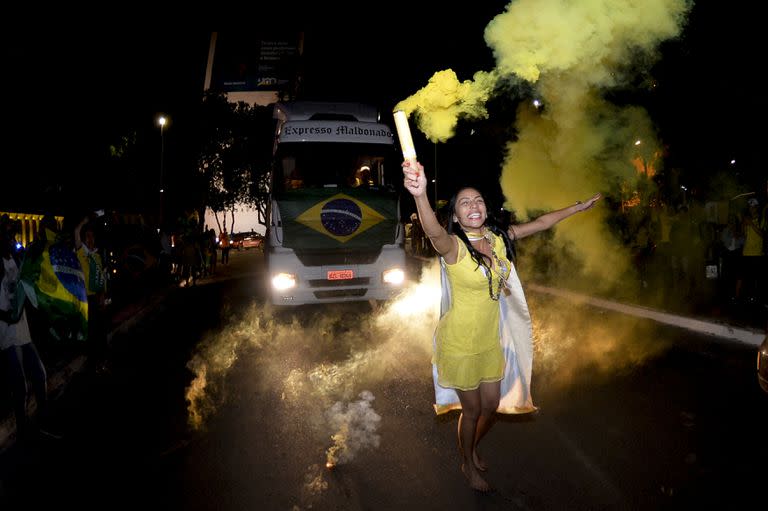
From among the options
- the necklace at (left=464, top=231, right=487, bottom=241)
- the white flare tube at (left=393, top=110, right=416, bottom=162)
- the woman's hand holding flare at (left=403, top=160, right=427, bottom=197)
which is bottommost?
the necklace at (left=464, top=231, right=487, bottom=241)

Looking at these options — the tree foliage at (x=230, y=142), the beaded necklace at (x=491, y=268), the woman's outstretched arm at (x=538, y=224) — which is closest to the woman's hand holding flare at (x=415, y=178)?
the beaded necklace at (x=491, y=268)

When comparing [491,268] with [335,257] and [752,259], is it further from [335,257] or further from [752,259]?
[752,259]

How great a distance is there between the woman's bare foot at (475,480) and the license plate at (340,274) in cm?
585

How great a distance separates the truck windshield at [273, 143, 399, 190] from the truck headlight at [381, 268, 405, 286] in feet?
5.00

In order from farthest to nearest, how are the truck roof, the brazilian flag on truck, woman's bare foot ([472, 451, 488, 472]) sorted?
1. the truck roof
2. the brazilian flag on truck
3. woman's bare foot ([472, 451, 488, 472])

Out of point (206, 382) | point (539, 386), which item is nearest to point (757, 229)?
point (539, 386)

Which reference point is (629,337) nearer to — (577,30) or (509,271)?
(577,30)

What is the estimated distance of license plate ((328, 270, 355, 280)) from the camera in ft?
30.3

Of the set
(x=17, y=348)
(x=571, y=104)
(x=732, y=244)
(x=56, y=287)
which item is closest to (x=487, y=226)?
(x=17, y=348)

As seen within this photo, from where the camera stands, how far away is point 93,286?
6.21 meters

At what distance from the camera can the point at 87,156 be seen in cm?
1495

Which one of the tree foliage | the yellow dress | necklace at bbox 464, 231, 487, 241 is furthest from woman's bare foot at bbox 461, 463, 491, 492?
the tree foliage

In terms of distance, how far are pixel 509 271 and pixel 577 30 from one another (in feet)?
13.4

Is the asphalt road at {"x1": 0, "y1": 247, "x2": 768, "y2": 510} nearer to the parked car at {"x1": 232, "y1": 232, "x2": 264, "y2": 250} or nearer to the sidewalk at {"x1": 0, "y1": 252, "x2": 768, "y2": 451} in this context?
the sidewalk at {"x1": 0, "y1": 252, "x2": 768, "y2": 451}
